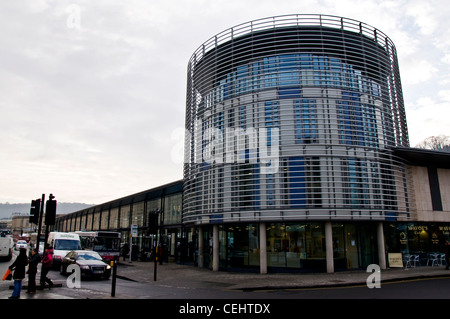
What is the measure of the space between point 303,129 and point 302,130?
82mm

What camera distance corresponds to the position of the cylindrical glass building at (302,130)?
2005 centimetres

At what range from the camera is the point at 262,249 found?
20203 mm

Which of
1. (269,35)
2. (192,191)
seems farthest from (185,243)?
(269,35)

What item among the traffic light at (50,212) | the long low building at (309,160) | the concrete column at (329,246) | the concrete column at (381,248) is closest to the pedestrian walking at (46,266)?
the traffic light at (50,212)

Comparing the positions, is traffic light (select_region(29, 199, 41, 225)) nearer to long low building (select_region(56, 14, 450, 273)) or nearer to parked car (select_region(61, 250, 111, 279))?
A: parked car (select_region(61, 250, 111, 279))

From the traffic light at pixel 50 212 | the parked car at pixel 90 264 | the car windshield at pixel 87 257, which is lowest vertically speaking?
the parked car at pixel 90 264

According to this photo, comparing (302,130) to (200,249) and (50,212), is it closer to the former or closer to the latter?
(200,249)

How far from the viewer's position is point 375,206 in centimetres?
2039

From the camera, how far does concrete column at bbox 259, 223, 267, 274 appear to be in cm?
2006

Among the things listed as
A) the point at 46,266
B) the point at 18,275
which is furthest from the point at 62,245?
the point at 18,275

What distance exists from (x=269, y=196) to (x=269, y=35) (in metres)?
10.5

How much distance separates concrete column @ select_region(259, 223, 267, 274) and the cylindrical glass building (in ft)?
Answer: 1.83

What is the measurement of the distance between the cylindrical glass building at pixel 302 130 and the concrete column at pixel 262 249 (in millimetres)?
559

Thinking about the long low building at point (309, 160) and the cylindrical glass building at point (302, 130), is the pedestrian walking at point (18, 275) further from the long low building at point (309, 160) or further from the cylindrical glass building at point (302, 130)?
the cylindrical glass building at point (302, 130)
